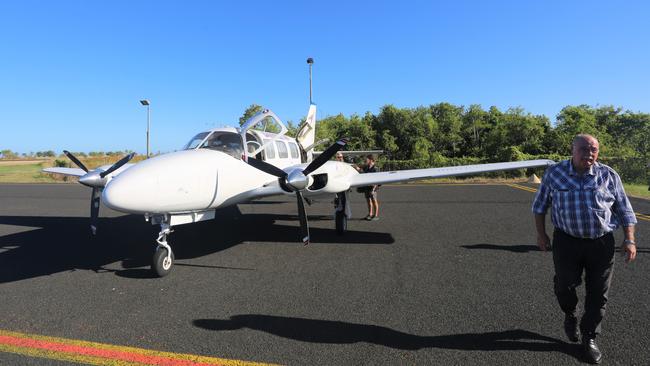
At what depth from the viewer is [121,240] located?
8961 mm

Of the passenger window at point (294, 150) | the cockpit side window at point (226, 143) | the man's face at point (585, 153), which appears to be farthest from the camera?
the passenger window at point (294, 150)

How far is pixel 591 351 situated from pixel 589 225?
1190 millimetres

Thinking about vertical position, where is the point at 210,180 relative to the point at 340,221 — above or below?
above

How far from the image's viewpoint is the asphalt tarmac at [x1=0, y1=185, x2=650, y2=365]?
11.9ft

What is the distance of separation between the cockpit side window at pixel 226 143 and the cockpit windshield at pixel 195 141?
0.18m

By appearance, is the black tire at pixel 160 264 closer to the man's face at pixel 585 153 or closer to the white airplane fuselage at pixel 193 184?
the white airplane fuselage at pixel 193 184

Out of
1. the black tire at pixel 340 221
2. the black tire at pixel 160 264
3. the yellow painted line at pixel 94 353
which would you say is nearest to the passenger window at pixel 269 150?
the black tire at pixel 340 221

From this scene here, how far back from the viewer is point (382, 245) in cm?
800

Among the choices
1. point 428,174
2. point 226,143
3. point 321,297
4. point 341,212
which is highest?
point 226,143

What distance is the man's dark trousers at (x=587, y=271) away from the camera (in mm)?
3281

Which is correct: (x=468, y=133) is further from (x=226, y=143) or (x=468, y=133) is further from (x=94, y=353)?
(x=94, y=353)

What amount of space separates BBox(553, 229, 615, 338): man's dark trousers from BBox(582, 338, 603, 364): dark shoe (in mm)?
54

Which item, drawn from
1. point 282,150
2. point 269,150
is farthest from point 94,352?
point 282,150

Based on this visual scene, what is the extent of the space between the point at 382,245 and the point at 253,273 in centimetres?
311
